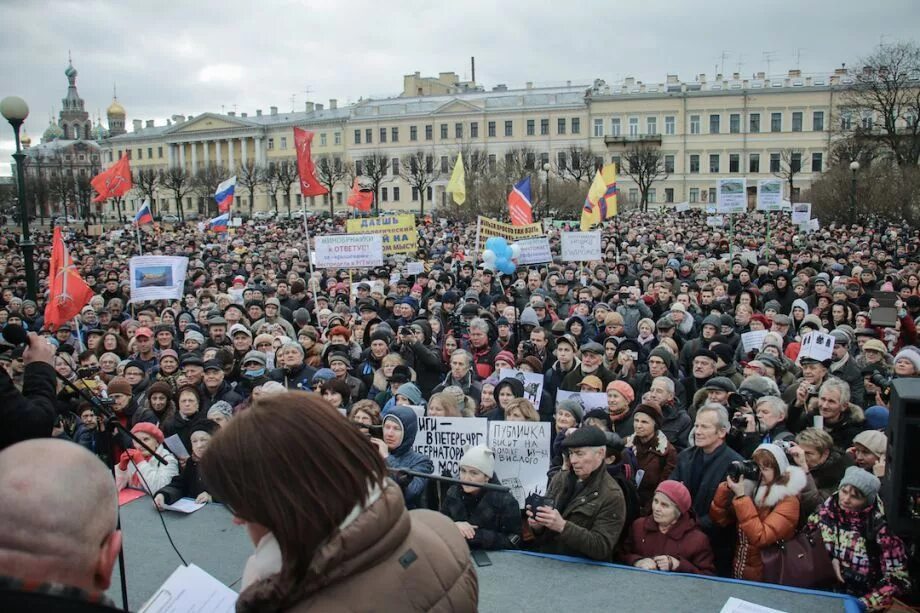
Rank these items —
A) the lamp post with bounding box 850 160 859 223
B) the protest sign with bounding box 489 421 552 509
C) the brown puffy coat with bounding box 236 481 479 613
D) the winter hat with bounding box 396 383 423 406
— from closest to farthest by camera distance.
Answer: the brown puffy coat with bounding box 236 481 479 613 < the protest sign with bounding box 489 421 552 509 < the winter hat with bounding box 396 383 423 406 < the lamp post with bounding box 850 160 859 223

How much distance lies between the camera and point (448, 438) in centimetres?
576

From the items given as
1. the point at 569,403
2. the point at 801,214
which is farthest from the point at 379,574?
the point at 801,214

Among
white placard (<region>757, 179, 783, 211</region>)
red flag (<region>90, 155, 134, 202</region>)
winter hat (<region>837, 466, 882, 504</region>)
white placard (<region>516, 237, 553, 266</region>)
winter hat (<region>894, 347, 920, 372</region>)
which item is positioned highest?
red flag (<region>90, 155, 134, 202</region>)

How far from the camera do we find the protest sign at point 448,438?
224 inches

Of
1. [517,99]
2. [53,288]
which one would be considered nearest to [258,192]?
[517,99]

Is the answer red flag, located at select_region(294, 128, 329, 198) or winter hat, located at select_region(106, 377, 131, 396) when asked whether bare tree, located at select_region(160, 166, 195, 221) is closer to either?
red flag, located at select_region(294, 128, 329, 198)

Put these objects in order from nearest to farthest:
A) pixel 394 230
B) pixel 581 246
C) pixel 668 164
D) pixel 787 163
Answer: pixel 394 230, pixel 581 246, pixel 787 163, pixel 668 164

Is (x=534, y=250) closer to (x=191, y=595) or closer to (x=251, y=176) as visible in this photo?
(x=191, y=595)

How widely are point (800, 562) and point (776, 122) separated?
78452 mm

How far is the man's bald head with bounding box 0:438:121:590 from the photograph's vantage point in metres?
1.37

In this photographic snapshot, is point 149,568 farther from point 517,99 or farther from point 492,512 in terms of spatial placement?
point 517,99

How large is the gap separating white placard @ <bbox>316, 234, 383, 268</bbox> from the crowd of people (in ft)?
1.86

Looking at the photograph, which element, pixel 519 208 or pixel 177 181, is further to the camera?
pixel 177 181

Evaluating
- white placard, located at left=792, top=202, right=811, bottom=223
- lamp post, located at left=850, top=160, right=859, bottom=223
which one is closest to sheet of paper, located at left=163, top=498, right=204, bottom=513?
white placard, located at left=792, top=202, right=811, bottom=223
